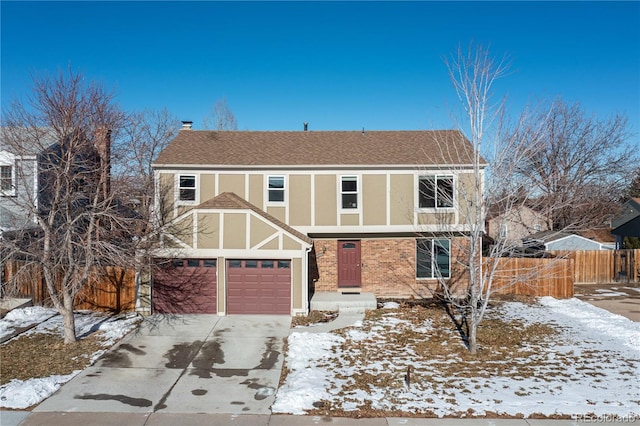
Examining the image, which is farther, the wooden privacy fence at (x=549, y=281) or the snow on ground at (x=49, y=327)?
the wooden privacy fence at (x=549, y=281)

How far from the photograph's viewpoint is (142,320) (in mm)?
14758

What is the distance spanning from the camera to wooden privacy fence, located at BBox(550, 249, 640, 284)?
2270 cm

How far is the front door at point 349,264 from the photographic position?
1834cm

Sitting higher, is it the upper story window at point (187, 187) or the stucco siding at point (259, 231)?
the upper story window at point (187, 187)

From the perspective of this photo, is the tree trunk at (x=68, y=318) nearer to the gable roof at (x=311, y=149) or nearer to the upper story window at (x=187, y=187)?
the upper story window at (x=187, y=187)

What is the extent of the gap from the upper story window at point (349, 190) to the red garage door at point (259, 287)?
12.8 ft

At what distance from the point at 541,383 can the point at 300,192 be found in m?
11.0

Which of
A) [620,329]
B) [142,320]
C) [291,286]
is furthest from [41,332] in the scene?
[620,329]

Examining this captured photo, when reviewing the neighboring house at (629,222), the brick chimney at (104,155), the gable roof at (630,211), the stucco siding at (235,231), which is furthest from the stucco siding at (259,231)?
the gable roof at (630,211)

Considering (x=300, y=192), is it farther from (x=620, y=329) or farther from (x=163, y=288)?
(x=620, y=329)

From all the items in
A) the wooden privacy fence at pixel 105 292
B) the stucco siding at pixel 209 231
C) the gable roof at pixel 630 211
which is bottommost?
the wooden privacy fence at pixel 105 292

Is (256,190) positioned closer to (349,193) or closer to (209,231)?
(209,231)

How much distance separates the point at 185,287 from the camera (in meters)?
15.6

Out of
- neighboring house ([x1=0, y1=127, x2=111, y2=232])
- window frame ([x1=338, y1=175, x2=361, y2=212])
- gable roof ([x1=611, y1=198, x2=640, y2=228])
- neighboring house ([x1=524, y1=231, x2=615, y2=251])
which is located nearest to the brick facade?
window frame ([x1=338, y1=175, x2=361, y2=212])
